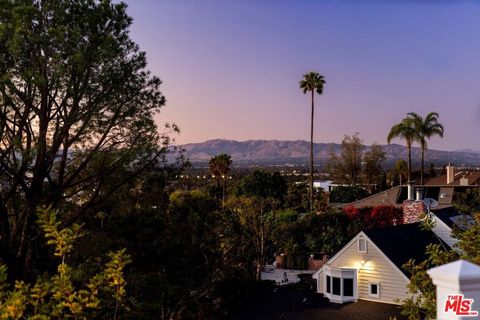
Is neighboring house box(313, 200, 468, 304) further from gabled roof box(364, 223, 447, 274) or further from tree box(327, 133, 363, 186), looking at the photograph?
tree box(327, 133, 363, 186)

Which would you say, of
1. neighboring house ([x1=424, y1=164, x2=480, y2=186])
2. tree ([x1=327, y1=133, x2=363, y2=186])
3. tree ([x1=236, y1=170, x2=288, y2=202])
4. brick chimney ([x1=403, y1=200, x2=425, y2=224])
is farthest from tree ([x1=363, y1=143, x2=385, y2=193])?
brick chimney ([x1=403, y1=200, x2=425, y2=224])

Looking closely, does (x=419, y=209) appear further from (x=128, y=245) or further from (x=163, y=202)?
(x=128, y=245)

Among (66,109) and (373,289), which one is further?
(373,289)

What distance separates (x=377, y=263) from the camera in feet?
69.8

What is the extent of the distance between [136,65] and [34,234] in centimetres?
549

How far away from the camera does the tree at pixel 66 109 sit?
11.6 m

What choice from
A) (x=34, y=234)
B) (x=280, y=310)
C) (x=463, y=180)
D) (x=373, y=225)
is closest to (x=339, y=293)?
(x=280, y=310)

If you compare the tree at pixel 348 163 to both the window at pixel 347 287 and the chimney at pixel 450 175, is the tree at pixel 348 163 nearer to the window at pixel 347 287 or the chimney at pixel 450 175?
the chimney at pixel 450 175

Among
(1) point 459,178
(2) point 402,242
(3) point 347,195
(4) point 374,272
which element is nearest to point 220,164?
(3) point 347,195

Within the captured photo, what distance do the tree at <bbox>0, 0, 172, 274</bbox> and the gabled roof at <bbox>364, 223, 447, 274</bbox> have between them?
1136 centimetres

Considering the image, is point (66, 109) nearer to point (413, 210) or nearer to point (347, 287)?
point (347, 287)

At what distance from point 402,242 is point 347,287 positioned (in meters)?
3.08

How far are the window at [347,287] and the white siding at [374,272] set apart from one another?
36 cm

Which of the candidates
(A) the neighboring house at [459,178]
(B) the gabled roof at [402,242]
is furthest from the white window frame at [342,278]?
(A) the neighboring house at [459,178]
